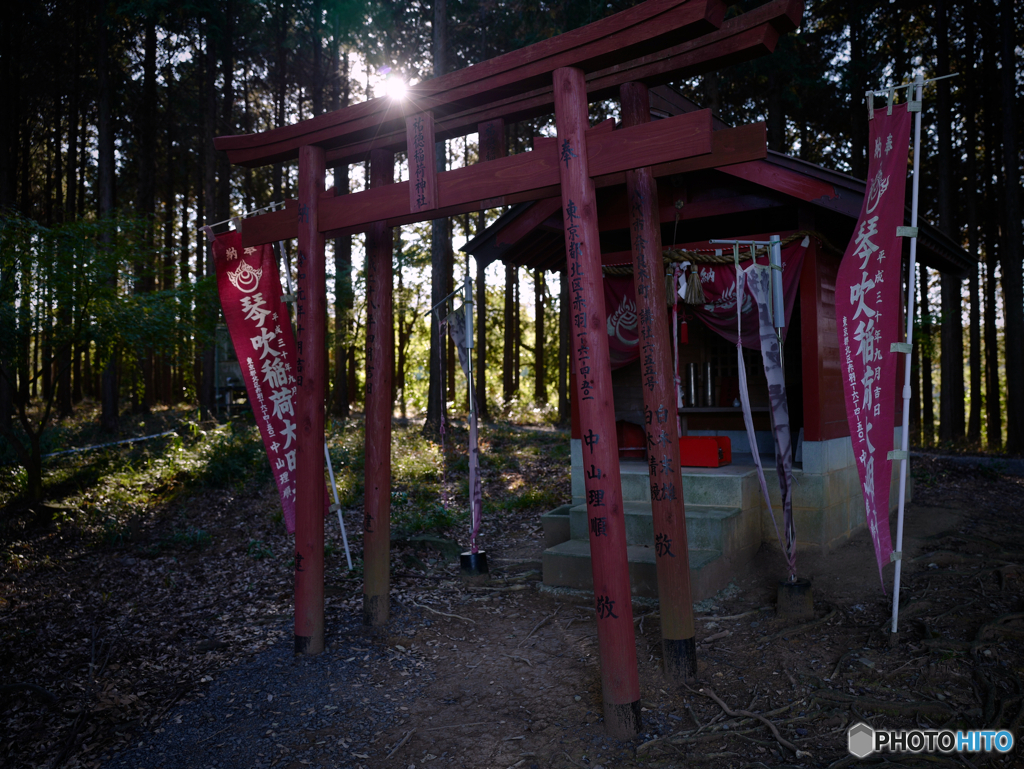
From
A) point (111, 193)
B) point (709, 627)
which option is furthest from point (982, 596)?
point (111, 193)

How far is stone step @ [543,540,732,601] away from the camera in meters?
5.68

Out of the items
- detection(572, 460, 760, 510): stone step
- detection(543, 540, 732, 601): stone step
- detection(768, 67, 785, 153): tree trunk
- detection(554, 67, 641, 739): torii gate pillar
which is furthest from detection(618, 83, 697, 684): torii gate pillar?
detection(768, 67, 785, 153): tree trunk

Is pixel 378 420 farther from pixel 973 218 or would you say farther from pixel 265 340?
pixel 973 218

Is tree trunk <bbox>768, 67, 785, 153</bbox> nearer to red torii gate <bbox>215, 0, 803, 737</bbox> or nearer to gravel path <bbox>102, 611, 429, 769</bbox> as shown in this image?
red torii gate <bbox>215, 0, 803, 737</bbox>

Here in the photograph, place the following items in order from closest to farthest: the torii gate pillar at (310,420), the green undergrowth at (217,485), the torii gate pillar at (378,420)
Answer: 1. the torii gate pillar at (310,420)
2. the torii gate pillar at (378,420)
3. the green undergrowth at (217,485)

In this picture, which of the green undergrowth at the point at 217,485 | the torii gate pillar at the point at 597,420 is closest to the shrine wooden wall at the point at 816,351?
the torii gate pillar at the point at 597,420

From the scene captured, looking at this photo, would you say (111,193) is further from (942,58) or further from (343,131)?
(942,58)

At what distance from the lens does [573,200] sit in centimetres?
388

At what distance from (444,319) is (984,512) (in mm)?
8040

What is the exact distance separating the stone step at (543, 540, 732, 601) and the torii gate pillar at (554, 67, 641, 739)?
1734 mm

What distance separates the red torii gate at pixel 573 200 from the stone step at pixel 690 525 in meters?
1.87

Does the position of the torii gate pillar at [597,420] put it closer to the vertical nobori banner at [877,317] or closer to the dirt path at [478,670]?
the dirt path at [478,670]

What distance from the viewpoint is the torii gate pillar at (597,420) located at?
12.3 feet

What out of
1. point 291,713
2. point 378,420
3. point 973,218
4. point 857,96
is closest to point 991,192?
point 973,218
